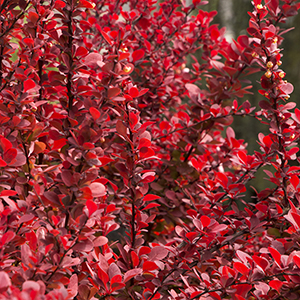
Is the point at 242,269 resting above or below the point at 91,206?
below

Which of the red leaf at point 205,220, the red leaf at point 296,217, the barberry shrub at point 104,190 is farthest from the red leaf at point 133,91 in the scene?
the red leaf at point 296,217

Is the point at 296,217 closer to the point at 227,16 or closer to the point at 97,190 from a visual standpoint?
the point at 97,190

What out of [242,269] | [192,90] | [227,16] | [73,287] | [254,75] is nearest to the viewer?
[73,287]

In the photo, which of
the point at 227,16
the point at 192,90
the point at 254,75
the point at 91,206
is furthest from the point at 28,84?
the point at 227,16

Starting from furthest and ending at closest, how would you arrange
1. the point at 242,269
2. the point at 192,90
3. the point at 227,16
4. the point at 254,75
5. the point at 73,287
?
the point at 227,16, the point at 254,75, the point at 192,90, the point at 242,269, the point at 73,287

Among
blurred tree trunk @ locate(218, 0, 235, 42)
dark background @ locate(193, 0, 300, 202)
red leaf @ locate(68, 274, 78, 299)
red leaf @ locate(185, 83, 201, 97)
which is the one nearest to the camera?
red leaf @ locate(68, 274, 78, 299)

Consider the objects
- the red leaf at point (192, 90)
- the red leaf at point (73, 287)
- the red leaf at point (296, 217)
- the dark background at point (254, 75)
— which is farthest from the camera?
the dark background at point (254, 75)

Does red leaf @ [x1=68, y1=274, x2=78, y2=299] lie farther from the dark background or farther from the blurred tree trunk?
the blurred tree trunk

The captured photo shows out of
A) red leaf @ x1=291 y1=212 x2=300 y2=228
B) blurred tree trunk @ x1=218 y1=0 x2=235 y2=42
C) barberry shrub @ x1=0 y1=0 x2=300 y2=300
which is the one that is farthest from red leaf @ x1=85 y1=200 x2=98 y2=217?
blurred tree trunk @ x1=218 y1=0 x2=235 y2=42

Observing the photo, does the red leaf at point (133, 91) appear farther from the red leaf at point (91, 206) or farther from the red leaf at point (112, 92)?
the red leaf at point (91, 206)

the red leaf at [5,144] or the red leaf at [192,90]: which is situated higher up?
the red leaf at [5,144]

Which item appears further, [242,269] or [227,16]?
[227,16]

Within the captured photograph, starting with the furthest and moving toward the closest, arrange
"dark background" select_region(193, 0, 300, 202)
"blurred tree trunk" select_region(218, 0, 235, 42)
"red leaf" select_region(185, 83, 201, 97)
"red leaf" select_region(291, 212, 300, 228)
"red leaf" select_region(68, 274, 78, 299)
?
"blurred tree trunk" select_region(218, 0, 235, 42) → "dark background" select_region(193, 0, 300, 202) → "red leaf" select_region(185, 83, 201, 97) → "red leaf" select_region(291, 212, 300, 228) → "red leaf" select_region(68, 274, 78, 299)

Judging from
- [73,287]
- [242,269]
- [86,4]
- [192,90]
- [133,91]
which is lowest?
[242,269]
